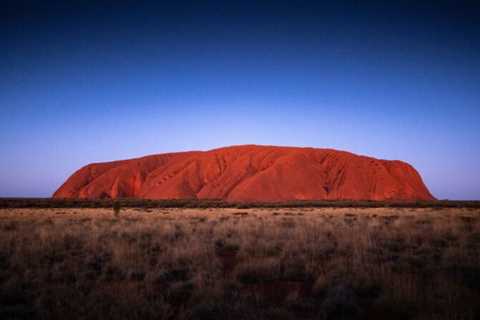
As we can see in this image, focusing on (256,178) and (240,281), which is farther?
(256,178)

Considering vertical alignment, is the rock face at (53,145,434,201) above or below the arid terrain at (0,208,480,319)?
above

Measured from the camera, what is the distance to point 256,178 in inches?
2881

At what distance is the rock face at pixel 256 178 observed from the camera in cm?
7238

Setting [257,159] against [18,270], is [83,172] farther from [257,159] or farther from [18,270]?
[18,270]

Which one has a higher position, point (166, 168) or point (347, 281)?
point (166, 168)

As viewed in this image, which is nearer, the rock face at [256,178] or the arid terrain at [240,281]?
the arid terrain at [240,281]

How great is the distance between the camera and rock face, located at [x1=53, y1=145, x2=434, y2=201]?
7238 cm

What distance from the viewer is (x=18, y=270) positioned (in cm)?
676

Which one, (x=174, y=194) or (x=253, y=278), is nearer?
(x=253, y=278)

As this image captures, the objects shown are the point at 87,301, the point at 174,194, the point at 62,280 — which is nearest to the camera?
the point at 87,301

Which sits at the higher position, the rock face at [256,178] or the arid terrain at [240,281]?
the rock face at [256,178]

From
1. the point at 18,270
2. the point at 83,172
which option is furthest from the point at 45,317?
the point at 83,172

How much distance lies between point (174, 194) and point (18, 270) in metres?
69.6

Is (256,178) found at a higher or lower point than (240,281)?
higher
